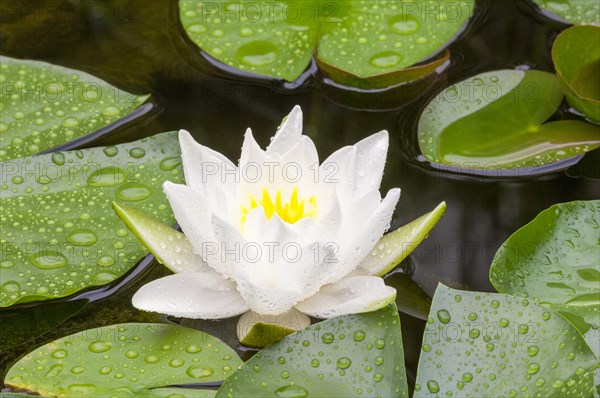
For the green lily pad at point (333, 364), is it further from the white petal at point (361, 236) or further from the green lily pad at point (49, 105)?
the green lily pad at point (49, 105)

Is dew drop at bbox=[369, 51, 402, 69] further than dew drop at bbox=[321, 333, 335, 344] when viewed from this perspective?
Yes

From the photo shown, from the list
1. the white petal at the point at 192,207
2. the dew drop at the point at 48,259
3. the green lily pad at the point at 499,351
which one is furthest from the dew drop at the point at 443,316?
the dew drop at the point at 48,259

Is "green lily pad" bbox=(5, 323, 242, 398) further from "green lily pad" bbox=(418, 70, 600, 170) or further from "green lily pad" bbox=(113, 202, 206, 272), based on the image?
"green lily pad" bbox=(418, 70, 600, 170)

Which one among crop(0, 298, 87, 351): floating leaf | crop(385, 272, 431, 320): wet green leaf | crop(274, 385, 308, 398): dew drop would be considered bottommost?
crop(385, 272, 431, 320): wet green leaf

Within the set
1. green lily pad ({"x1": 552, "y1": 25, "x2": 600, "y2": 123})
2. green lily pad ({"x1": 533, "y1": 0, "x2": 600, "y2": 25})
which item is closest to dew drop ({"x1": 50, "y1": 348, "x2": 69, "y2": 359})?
green lily pad ({"x1": 552, "y1": 25, "x2": 600, "y2": 123})

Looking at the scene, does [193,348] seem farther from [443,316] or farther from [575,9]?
[575,9]

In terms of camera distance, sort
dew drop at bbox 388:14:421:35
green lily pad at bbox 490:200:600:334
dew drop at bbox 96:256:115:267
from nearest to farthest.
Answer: green lily pad at bbox 490:200:600:334
dew drop at bbox 96:256:115:267
dew drop at bbox 388:14:421:35

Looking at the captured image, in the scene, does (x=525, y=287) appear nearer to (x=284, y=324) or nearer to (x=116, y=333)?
(x=284, y=324)

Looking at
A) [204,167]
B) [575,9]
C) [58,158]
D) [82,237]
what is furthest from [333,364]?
[575,9]

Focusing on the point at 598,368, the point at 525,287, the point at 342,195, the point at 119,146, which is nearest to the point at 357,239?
the point at 342,195
